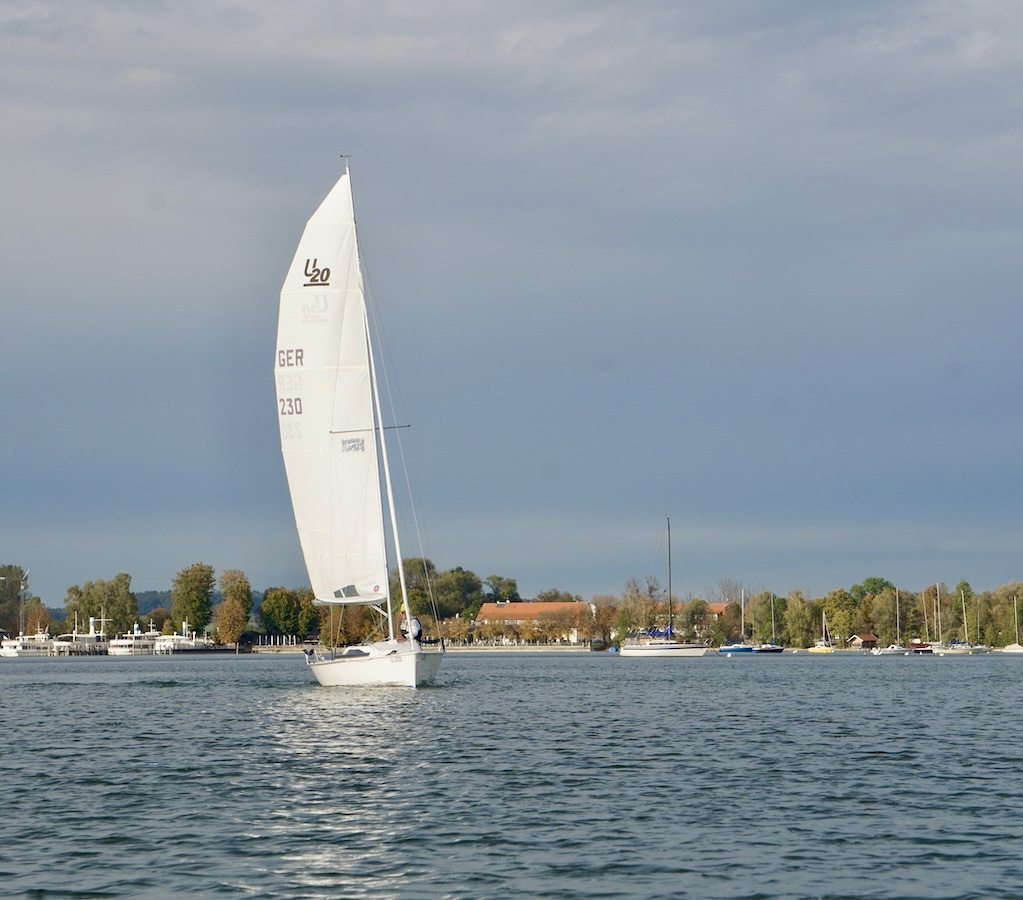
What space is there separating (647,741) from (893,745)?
6.51 meters

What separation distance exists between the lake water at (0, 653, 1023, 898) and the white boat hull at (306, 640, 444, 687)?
88 cm

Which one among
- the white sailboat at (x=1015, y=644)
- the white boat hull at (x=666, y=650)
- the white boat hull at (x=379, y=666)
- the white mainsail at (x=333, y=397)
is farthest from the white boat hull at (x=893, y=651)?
the white boat hull at (x=379, y=666)

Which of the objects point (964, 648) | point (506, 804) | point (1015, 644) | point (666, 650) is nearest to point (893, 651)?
point (964, 648)

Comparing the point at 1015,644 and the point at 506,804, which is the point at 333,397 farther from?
the point at 1015,644

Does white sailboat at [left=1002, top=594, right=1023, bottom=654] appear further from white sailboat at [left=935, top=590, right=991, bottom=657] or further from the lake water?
the lake water

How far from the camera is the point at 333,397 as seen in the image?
54.8 m

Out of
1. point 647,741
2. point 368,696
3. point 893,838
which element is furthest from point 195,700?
point 893,838

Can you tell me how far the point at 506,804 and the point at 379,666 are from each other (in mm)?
25613

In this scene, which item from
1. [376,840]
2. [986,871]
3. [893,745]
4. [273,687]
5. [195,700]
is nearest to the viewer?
[986,871]

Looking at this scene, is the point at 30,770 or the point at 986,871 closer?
the point at 986,871

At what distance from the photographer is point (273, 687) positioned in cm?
7019

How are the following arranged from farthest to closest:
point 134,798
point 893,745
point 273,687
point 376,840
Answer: point 273,687 < point 893,745 < point 134,798 < point 376,840

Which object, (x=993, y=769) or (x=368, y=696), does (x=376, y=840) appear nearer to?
(x=993, y=769)

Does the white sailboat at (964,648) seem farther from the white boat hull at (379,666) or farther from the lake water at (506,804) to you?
the white boat hull at (379,666)
